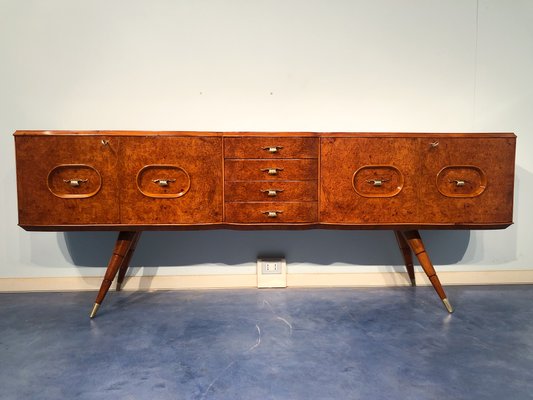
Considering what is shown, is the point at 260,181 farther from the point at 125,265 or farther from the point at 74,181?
the point at 125,265

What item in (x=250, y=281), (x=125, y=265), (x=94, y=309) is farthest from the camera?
(x=250, y=281)

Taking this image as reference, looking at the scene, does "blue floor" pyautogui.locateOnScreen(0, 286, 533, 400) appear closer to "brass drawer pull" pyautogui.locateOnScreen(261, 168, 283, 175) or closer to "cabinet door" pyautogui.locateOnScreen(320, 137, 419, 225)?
"cabinet door" pyautogui.locateOnScreen(320, 137, 419, 225)

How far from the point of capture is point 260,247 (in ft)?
6.67

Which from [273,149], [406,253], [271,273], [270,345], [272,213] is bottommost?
[270,345]

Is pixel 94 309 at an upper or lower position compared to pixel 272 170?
lower

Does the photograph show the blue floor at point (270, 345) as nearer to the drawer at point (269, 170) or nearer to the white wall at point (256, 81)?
the white wall at point (256, 81)

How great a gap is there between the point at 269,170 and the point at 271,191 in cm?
10

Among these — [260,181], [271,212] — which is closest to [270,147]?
[260,181]

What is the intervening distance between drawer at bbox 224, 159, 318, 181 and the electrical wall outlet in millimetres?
593

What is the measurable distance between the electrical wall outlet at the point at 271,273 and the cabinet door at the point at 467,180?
0.80 m

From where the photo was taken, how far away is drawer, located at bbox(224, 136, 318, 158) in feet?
5.17

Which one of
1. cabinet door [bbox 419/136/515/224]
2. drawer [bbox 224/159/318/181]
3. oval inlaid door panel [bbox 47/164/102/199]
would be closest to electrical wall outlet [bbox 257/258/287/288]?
drawer [bbox 224/159/318/181]

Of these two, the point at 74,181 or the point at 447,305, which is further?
the point at 447,305

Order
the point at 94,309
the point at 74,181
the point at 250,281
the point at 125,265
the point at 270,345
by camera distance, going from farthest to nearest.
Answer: the point at 250,281 → the point at 125,265 → the point at 94,309 → the point at 74,181 → the point at 270,345
